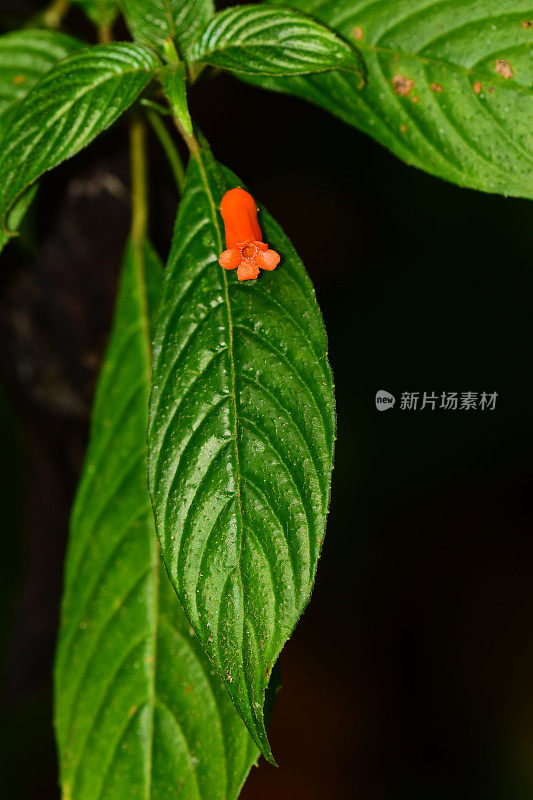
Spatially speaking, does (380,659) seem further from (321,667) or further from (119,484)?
(119,484)

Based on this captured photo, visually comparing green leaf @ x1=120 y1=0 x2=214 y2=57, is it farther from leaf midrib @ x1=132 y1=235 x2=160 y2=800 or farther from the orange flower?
leaf midrib @ x1=132 y1=235 x2=160 y2=800

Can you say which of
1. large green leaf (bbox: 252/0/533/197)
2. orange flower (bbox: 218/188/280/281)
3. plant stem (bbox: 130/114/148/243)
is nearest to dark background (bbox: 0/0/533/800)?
plant stem (bbox: 130/114/148/243)

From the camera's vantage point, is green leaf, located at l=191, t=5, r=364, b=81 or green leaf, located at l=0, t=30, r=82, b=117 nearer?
green leaf, located at l=191, t=5, r=364, b=81

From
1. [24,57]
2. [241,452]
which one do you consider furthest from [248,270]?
[24,57]

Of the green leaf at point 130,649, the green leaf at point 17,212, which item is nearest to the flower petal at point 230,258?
the green leaf at point 17,212

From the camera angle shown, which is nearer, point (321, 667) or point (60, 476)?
point (60, 476)

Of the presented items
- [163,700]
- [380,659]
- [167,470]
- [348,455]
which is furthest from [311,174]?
[380,659]
